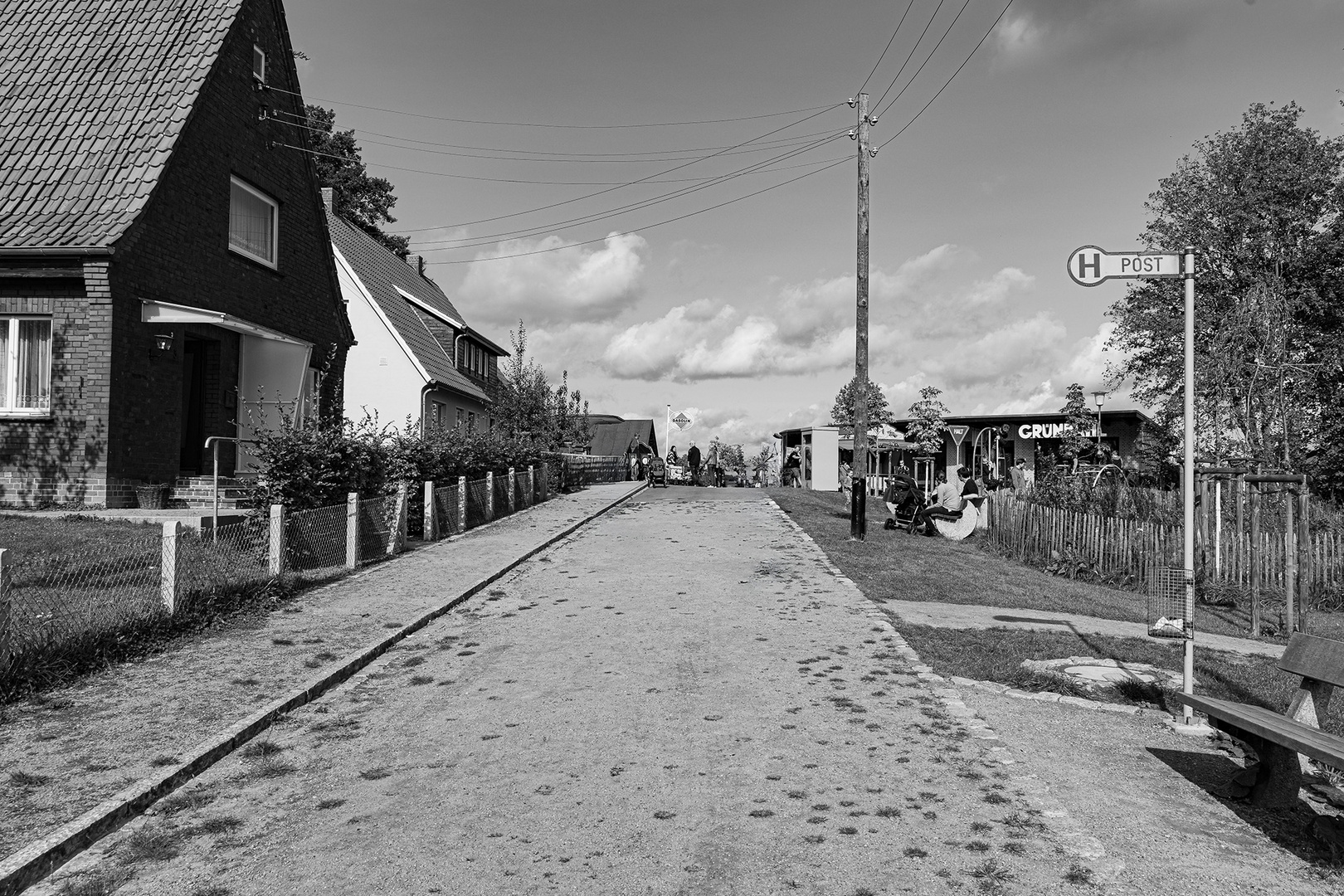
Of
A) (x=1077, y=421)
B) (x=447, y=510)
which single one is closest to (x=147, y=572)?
(x=447, y=510)

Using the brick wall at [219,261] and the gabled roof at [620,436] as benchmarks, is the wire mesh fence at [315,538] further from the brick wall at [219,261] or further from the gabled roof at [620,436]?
the gabled roof at [620,436]

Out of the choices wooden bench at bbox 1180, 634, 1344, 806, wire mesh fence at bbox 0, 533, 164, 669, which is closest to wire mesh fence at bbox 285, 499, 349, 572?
wire mesh fence at bbox 0, 533, 164, 669

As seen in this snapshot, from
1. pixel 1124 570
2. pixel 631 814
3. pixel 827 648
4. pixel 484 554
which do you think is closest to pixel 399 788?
pixel 631 814

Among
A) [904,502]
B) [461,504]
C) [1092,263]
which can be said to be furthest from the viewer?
[904,502]

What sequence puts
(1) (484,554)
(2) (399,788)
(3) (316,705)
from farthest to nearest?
(1) (484,554) < (3) (316,705) < (2) (399,788)

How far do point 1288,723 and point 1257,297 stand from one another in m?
31.7

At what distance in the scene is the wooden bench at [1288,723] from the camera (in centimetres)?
459

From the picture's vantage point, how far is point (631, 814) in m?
4.52

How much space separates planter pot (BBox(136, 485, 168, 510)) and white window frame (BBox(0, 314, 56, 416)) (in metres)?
1.57

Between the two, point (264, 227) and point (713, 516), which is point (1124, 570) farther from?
point (264, 227)

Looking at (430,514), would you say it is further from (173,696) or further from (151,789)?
(151,789)

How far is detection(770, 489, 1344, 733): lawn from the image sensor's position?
25.2ft

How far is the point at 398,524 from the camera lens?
13.4 meters

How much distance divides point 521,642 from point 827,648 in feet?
8.58
